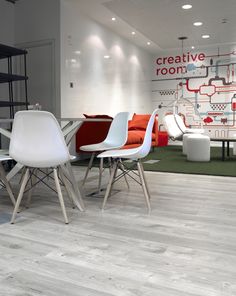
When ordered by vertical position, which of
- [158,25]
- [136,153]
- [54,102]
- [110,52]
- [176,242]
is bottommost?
[176,242]

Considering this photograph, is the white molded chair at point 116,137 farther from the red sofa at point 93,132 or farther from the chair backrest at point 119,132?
the red sofa at point 93,132

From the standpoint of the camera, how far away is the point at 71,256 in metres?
1.76

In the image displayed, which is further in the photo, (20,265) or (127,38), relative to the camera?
(127,38)

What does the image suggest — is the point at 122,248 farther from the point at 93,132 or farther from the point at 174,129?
the point at 174,129

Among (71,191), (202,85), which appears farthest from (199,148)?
(202,85)

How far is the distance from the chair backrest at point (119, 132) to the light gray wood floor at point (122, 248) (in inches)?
29.9

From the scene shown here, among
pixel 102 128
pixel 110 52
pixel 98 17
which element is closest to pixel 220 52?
pixel 110 52

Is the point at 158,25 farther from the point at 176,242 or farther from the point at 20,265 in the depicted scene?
the point at 20,265

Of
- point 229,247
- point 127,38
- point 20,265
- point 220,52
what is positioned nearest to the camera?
point 20,265

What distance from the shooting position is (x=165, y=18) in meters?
6.30

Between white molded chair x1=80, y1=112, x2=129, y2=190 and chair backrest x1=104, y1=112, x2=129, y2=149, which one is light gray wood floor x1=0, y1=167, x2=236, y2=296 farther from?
chair backrest x1=104, y1=112, x2=129, y2=149

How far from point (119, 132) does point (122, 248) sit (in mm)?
1890

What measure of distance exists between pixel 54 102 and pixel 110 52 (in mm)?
2324

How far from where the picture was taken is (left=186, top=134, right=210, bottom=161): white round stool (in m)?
5.61
